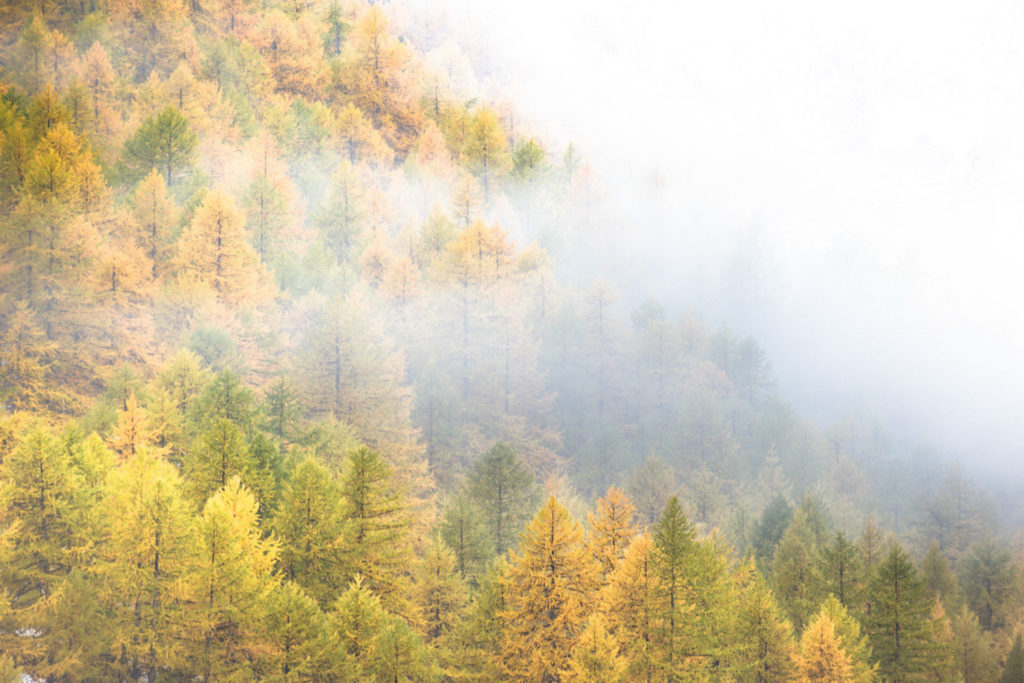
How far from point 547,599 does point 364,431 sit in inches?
760

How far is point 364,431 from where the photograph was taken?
45.1 m

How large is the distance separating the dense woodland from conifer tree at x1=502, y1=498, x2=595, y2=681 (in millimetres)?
119

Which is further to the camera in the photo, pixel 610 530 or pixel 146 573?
pixel 610 530

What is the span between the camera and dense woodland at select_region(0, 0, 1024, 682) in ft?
83.0

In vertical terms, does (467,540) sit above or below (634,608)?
above

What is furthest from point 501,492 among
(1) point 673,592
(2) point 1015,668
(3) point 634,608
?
(2) point 1015,668

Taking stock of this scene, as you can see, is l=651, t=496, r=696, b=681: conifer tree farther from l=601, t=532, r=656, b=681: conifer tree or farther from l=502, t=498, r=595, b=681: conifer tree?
l=502, t=498, r=595, b=681: conifer tree

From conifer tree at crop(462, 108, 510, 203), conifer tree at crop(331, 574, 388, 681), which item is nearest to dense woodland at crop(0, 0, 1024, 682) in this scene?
conifer tree at crop(331, 574, 388, 681)

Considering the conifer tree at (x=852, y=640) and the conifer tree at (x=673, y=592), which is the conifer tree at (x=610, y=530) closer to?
the conifer tree at (x=673, y=592)

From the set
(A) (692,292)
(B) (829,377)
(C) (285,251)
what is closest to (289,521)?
(C) (285,251)

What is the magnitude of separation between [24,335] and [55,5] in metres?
A: 55.4

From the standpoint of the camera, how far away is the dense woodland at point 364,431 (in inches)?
997

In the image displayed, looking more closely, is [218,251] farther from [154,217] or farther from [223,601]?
[223,601]

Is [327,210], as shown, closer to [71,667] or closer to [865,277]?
[71,667]
